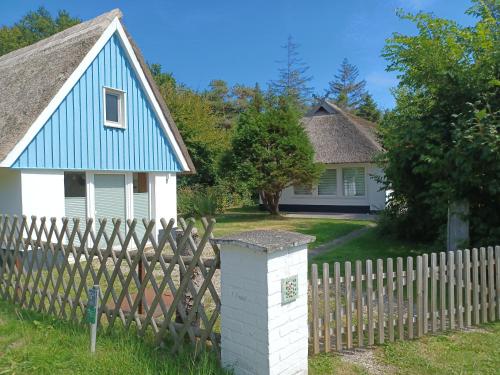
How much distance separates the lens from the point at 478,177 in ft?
21.1

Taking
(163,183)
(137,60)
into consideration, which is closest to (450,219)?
(163,183)

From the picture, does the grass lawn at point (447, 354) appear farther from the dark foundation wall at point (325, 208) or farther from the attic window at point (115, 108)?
the dark foundation wall at point (325, 208)

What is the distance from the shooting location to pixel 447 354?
13.2ft

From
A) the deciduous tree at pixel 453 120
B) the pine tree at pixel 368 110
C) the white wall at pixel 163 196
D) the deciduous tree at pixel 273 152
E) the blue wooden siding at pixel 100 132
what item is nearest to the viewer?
the deciduous tree at pixel 453 120

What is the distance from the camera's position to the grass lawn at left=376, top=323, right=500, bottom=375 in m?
3.69

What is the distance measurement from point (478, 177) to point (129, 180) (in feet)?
28.5

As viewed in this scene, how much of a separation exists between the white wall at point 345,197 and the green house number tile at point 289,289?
1661 centimetres

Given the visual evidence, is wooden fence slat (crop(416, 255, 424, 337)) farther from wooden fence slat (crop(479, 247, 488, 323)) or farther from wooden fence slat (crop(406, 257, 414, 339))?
wooden fence slat (crop(479, 247, 488, 323))

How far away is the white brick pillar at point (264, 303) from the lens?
3.09 meters

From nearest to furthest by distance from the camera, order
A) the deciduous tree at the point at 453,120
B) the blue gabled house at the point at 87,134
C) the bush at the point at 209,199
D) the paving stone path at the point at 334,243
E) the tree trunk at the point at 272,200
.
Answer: the deciduous tree at the point at 453,120
the blue gabled house at the point at 87,134
the paving stone path at the point at 334,243
the tree trunk at the point at 272,200
the bush at the point at 209,199

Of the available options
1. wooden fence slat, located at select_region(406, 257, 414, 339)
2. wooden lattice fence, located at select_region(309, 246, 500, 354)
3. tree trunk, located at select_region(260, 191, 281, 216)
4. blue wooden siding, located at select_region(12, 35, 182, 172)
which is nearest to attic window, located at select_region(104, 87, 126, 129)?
blue wooden siding, located at select_region(12, 35, 182, 172)

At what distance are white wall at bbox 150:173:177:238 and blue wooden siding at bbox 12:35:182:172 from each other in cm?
34

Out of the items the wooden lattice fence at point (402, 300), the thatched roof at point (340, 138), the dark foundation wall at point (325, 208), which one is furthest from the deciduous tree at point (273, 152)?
the wooden lattice fence at point (402, 300)

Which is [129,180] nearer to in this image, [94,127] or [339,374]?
[94,127]
